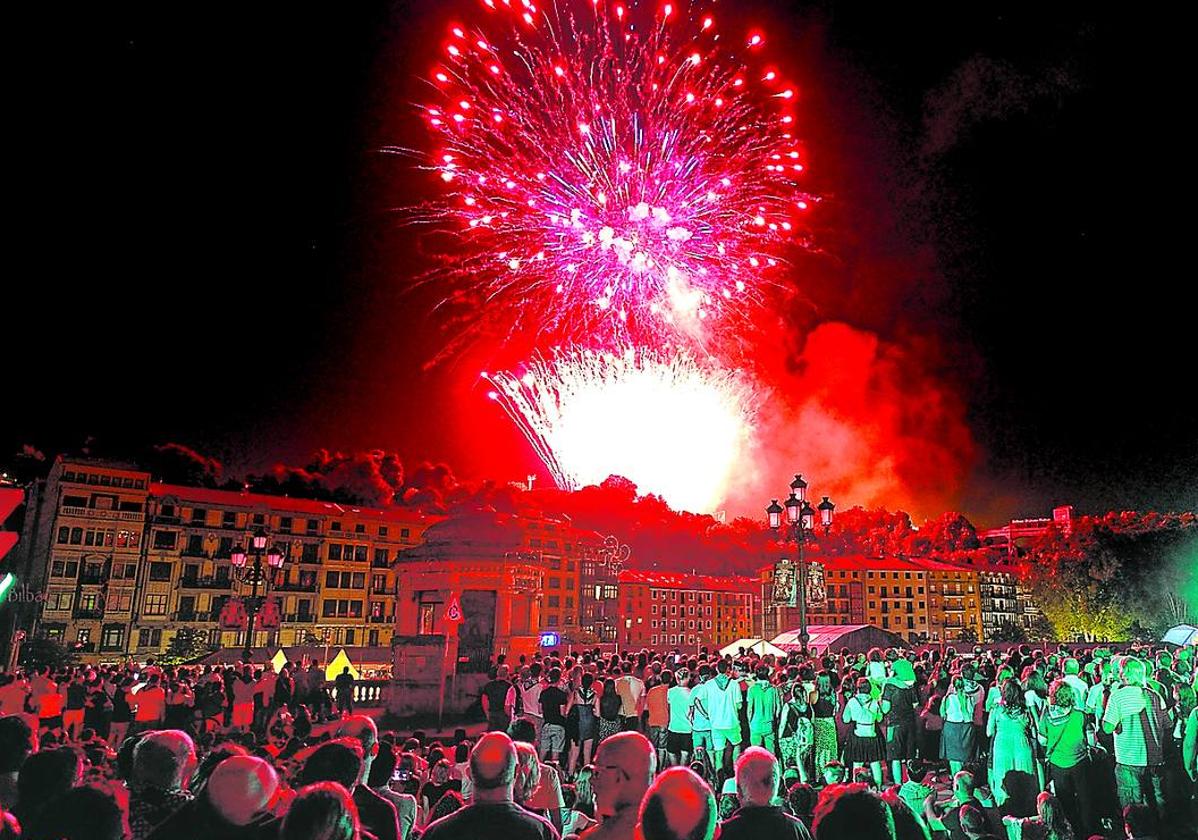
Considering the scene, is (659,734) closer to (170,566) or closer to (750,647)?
(750,647)

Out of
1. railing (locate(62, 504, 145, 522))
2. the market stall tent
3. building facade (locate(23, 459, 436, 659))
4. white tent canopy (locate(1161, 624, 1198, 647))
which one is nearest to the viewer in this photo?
white tent canopy (locate(1161, 624, 1198, 647))

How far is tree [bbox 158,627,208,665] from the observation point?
65.1 metres

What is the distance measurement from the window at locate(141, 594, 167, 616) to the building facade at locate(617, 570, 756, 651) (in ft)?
170

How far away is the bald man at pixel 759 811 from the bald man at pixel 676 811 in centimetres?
29

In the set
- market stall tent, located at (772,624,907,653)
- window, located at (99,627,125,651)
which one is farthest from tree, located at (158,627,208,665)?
market stall tent, located at (772,624,907,653)

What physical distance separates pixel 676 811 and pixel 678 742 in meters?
9.32

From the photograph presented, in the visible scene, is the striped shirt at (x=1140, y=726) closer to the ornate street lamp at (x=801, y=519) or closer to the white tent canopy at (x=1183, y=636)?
the ornate street lamp at (x=801, y=519)

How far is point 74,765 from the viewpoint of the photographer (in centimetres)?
510

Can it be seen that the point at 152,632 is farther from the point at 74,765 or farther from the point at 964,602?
the point at 964,602

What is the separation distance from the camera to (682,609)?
112375 mm

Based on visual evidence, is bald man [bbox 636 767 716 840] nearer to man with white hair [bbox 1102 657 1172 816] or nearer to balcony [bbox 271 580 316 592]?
man with white hair [bbox 1102 657 1172 816]

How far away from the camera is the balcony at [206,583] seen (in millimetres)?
71000

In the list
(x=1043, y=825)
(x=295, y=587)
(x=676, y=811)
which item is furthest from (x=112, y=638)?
(x=676, y=811)

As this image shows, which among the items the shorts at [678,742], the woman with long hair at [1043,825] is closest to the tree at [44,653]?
the shorts at [678,742]
